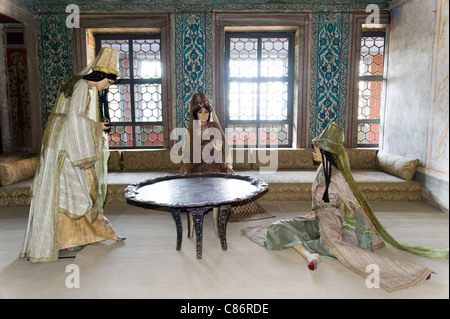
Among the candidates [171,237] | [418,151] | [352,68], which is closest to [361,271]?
[171,237]

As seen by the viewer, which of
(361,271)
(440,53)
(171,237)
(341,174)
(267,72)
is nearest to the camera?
(361,271)

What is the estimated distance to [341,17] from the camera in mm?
6375

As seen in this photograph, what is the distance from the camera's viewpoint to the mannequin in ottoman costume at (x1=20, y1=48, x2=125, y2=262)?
128 inches

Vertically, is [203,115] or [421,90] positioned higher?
[421,90]

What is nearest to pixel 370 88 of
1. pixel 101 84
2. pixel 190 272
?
pixel 101 84

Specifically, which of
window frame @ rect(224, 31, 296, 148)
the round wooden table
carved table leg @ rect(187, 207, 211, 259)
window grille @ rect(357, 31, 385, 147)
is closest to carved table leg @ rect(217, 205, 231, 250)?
the round wooden table

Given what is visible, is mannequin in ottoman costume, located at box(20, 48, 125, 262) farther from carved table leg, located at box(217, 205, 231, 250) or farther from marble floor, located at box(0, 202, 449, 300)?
carved table leg, located at box(217, 205, 231, 250)

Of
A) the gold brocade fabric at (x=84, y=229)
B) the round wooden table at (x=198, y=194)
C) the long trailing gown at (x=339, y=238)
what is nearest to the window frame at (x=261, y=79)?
the round wooden table at (x=198, y=194)

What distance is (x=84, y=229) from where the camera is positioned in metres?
3.57

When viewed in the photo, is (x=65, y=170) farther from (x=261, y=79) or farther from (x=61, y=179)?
(x=261, y=79)

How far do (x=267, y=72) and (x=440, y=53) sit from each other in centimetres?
306

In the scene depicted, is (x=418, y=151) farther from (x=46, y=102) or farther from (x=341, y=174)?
(x=46, y=102)

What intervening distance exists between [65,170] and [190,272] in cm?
155

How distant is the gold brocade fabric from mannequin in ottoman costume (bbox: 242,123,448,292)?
69.7 inches
